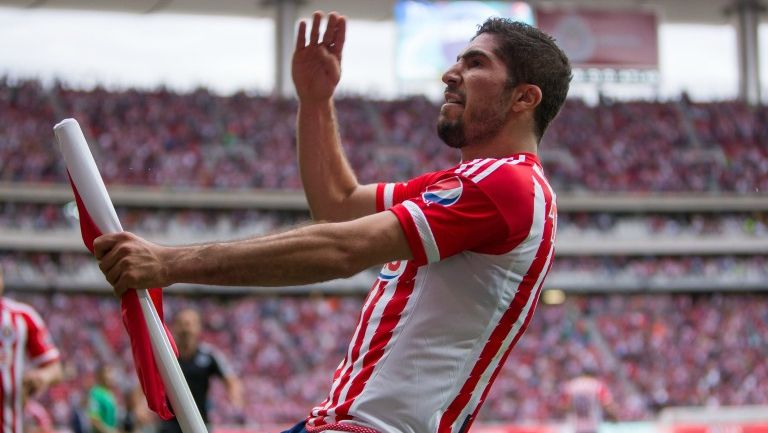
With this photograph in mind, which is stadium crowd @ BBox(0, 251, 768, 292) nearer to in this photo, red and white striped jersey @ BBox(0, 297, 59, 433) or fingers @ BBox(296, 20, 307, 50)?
red and white striped jersey @ BBox(0, 297, 59, 433)

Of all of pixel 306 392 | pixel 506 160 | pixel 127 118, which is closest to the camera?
pixel 506 160

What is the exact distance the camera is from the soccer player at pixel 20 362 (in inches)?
241

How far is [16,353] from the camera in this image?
6285 millimetres

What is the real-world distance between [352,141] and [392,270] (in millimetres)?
35164

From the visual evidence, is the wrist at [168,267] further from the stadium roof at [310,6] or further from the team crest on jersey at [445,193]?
the stadium roof at [310,6]

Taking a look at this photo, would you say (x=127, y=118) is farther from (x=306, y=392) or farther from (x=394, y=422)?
(x=394, y=422)

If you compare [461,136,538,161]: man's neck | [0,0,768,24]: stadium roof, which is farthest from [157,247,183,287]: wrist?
[0,0,768,24]: stadium roof

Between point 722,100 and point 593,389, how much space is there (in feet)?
101

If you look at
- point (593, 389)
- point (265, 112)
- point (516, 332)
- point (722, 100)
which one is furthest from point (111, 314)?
point (516, 332)

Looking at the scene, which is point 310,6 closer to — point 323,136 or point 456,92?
point 323,136

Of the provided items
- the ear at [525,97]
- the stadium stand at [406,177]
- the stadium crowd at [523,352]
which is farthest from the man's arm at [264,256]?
the stadium stand at [406,177]

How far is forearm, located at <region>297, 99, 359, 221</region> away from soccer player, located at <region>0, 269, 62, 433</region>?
3.06 metres

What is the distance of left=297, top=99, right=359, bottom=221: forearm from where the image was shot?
3.81 meters

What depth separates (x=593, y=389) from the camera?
15.4 metres
